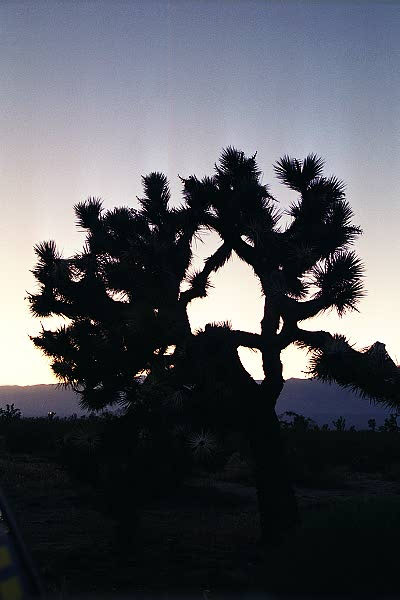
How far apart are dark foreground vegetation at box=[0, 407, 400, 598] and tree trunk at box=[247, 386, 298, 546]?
50 centimetres

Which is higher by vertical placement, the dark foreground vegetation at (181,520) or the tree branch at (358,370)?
the tree branch at (358,370)

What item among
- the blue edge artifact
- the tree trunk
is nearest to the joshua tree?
the tree trunk

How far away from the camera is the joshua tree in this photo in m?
10.6

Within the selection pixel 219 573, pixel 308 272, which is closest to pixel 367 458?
pixel 308 272

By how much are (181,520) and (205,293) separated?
171 inches

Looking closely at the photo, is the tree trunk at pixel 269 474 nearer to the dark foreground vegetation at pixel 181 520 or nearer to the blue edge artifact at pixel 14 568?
the dark foreground vegetation at pixel 181 520

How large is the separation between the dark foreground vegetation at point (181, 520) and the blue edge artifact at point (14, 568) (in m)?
1.94

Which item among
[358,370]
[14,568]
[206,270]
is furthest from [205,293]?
[14,568]

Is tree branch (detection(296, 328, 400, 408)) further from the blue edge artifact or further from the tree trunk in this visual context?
the blue edge artifact

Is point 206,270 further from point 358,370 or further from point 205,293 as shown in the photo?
point 358,370

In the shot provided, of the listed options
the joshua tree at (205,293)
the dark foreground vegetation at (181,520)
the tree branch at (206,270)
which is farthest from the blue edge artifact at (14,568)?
the tree branch at (206,270)

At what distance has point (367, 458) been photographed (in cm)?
2242

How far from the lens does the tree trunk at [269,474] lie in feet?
Result: 33.7

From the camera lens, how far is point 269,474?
34.6ft
